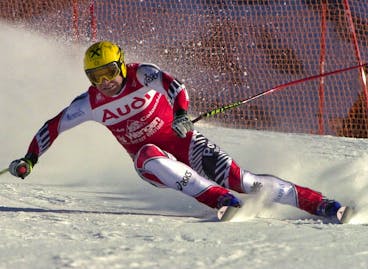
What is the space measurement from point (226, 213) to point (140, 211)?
2.26ft

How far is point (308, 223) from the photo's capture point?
354 centimetres

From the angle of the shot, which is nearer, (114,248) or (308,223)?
(114,248)

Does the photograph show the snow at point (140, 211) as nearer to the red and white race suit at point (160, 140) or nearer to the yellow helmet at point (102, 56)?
the red and white race suit at point (160, 140)

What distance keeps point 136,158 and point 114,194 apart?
1.00 metres

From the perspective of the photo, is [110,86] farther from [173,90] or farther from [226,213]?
[226,213]

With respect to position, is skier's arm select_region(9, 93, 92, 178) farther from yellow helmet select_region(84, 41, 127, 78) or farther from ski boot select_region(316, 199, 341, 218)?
ski boot select_region(316, 199, 341, 218)

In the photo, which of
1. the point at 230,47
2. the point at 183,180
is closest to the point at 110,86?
the point at 183,180

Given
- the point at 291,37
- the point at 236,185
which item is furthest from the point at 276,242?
the point at 291,37

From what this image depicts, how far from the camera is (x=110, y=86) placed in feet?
13.3

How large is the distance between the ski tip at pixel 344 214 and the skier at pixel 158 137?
0.08 meters

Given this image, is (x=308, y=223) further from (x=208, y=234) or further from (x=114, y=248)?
(x=114, y=248)

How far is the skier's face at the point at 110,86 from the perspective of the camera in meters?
4.05

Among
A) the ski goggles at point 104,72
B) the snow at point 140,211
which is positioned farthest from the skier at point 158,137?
the snow at point 140,211

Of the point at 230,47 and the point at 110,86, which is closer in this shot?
the point at 110,86
